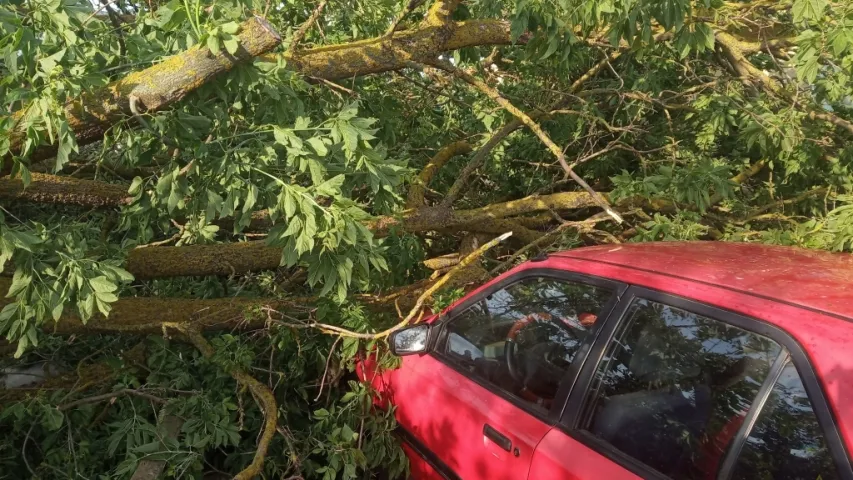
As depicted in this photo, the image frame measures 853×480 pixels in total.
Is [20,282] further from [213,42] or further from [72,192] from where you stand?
[72,192]

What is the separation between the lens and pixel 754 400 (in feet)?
5.58

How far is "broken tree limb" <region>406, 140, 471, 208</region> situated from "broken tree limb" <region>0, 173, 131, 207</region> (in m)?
2.03

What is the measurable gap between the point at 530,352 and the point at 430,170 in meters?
3.14

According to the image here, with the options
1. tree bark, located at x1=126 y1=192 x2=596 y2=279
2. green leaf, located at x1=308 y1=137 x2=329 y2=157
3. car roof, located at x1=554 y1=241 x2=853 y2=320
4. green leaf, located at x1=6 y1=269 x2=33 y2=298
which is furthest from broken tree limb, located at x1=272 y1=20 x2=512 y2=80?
car roof, located at x1=554 y1=241 x2=853 y2=320

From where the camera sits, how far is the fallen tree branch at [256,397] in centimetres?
294

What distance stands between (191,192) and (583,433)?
2.08 metres

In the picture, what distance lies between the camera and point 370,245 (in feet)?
9.44

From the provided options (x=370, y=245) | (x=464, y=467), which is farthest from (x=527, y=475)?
(x=370, y=245)

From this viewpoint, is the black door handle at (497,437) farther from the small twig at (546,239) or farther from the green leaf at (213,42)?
the small twig at (546,239)

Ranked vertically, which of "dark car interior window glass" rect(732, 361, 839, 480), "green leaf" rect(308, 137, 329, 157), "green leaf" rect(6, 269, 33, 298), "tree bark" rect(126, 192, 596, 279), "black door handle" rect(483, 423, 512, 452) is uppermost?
"dark car interior window glass" rect(732, 361, 839, 480)

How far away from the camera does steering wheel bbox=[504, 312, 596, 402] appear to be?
7.46 feet

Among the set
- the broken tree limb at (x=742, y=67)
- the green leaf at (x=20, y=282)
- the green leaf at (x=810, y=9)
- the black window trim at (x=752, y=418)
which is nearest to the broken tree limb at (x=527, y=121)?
the green leaf at (x=810, y=9)

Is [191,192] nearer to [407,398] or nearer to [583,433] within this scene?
[407,398]

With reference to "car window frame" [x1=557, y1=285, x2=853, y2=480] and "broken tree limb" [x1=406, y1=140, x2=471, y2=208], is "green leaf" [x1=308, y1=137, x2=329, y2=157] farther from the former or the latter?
"broken tree limb" [x1=406, y1=140, x2=471, y2=208]
